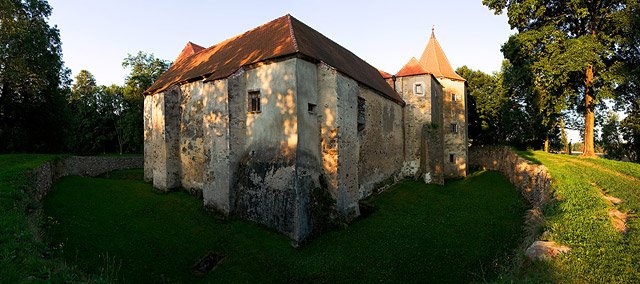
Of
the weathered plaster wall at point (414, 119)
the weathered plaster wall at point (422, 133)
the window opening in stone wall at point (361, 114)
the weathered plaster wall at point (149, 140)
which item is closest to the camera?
the window opening in stone wall at point (361, 114)

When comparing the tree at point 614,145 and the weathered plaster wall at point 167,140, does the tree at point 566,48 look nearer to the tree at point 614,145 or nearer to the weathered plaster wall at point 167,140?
the tree at point 614,145

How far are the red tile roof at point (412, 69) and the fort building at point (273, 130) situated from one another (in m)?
4.75

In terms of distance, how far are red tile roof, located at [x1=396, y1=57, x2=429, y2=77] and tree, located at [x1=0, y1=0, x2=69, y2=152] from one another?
2649 cm

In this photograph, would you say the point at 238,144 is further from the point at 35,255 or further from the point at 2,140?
the point at 2,140

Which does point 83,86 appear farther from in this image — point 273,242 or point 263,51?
point 273,242

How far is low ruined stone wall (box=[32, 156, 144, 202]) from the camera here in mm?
14477

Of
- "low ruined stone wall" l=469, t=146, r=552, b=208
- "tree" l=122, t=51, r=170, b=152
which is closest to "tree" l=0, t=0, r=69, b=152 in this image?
"tree" l=122, t=51, r=170, b=152

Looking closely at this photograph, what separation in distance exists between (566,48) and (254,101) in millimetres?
18395

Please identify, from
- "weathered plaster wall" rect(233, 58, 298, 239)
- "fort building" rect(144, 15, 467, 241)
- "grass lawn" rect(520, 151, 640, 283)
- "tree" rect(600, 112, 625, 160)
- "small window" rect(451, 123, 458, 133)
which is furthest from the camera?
"tree" rect(600, 112, 625, 160)

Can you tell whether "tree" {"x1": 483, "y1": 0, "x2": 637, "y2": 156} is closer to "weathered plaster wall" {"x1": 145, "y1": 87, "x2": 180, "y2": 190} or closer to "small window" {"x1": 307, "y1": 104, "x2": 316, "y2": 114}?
"small window" {"x1": 307, "y1": 104, "x2": 316, "y2": 114}

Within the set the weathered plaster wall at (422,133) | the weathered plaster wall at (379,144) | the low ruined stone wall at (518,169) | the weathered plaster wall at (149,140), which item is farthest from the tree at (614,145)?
the weathered plaster wall at (149,140)

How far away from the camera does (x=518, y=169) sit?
63.8ft

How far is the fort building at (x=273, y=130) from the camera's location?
1317cm

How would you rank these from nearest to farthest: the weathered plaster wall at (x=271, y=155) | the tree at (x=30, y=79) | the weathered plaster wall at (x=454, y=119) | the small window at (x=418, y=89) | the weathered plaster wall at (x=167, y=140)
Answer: the weathered plaster wall at (x=271, y=155) < the weathered plaster wall at (x=167, y=140) < the tree at (x=30, y=79) < the small window at (x=418, y=89) < the weathered plaster wall at (x=454, y=119)
